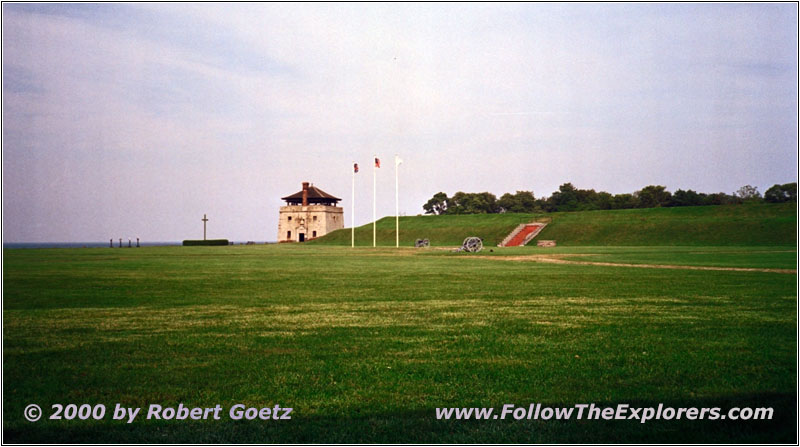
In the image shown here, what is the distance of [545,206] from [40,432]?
125 metres

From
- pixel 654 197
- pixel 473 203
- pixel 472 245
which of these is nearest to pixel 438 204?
pixel 473 203

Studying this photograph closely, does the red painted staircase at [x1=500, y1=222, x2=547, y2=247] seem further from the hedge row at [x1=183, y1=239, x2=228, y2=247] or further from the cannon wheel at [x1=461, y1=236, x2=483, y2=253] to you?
the hedge row at [x1=183, y1=239, x2=228, y2=247]

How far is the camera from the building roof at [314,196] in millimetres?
114625

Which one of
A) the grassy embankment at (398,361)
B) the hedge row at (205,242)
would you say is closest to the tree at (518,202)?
the hedge row at (205,242)

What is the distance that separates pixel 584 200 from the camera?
12381cm

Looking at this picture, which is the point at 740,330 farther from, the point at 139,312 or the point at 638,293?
the point at 139,312

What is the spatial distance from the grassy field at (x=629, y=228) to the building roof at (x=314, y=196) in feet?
63.5

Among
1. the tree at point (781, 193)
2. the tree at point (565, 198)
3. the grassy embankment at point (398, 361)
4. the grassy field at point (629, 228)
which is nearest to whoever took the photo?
the grassy embankment at point (398, 361)

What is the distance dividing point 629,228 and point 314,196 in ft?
191

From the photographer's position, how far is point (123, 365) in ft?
26.1

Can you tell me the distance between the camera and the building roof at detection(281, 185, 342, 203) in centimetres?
11462

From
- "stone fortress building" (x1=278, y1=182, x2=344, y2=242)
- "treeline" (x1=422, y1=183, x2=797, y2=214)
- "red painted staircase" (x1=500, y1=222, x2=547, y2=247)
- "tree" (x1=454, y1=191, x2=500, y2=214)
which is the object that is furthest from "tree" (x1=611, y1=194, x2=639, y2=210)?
"stone fortress building" (x1=278, y1=182, x2=344, y2=242)

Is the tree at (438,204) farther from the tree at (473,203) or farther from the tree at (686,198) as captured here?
the tree at (686,198)

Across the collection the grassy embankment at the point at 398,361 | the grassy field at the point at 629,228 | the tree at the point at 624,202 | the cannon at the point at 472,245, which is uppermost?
the tree at the point at 624,202
